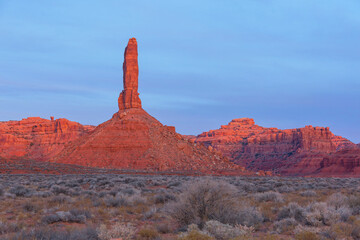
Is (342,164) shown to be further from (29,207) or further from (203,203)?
(29,207)

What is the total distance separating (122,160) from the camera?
64.8 m

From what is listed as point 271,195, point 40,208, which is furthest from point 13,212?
point 271,195

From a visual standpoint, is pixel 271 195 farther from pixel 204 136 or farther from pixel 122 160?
pixel 204 136

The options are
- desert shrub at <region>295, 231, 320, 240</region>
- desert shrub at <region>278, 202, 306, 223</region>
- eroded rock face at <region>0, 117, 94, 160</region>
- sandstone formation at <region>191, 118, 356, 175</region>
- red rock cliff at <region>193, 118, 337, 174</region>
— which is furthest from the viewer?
eroded rock face at <region>0, 117, 94, 160</region>

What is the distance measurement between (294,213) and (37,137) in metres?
113

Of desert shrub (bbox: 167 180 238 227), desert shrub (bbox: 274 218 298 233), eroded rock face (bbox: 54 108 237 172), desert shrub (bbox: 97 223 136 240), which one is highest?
eroded rock face (bbox: 54 108 237 172)

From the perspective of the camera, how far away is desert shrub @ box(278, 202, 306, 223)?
34.5 ft

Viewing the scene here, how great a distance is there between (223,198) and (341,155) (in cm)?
8983

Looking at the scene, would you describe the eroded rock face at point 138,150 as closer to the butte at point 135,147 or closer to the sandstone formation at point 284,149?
the butte at point 135,147

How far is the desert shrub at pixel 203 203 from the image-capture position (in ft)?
31.7

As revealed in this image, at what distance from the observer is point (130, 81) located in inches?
3187

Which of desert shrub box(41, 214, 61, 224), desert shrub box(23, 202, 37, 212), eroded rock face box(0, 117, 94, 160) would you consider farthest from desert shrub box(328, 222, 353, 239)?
eroded rock face box(0, 117, 94, 160)

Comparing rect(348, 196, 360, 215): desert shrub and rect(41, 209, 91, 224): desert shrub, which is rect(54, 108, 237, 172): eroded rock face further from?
rect(41, 209, 91, 224): desert shrub

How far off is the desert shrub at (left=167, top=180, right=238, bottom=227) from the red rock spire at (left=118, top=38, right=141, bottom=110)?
7103 centimetres
